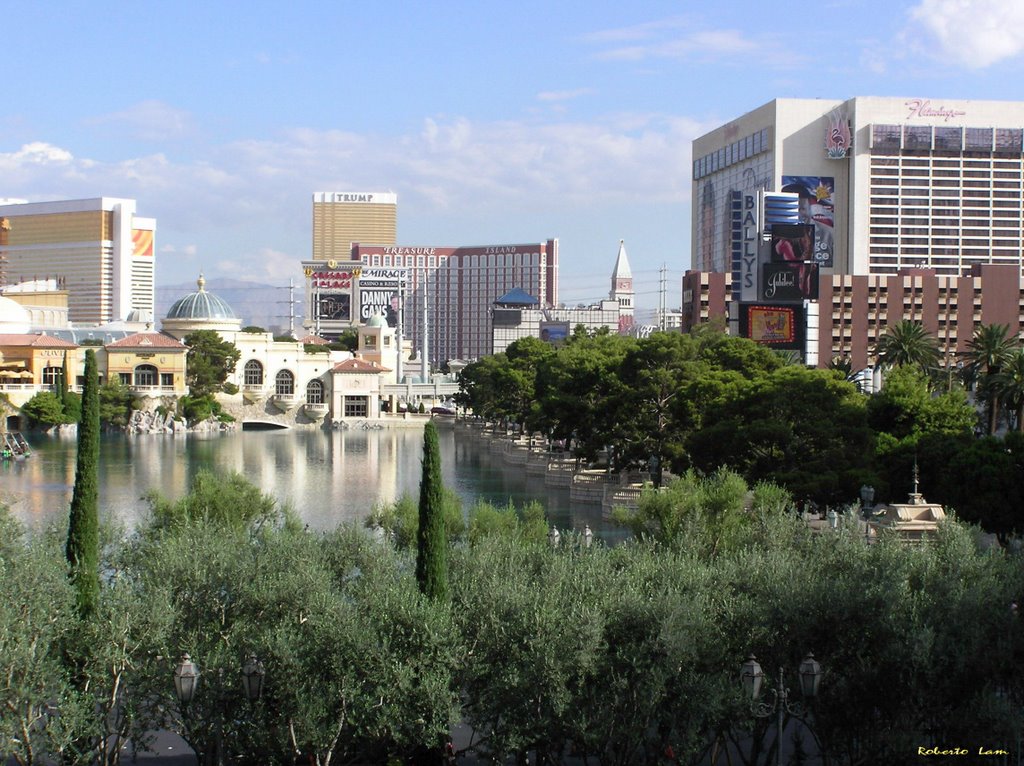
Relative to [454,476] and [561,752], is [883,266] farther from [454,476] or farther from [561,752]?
[561,752]

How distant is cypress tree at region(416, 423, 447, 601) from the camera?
18.7 m

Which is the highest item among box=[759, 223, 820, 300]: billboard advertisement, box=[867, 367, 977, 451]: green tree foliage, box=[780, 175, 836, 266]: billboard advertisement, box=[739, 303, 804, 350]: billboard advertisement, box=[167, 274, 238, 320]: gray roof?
box=[780, 175, 836, 266]: billboard advertisement

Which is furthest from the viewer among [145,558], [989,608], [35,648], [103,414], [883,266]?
[883,266]

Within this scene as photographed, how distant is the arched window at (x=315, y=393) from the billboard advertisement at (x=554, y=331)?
5045cm

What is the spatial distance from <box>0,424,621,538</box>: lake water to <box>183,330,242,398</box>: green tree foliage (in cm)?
680

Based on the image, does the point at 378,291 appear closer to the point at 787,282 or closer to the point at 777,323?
the point at 787,282

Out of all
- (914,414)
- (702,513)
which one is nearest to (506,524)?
(702,513)

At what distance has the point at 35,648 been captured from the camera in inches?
662

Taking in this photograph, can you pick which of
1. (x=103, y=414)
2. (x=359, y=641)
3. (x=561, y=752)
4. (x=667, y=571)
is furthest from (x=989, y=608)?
(x=103, y=414)

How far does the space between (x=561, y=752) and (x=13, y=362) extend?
277 feet

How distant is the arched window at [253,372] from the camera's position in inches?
4203

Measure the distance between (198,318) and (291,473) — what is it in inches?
1770

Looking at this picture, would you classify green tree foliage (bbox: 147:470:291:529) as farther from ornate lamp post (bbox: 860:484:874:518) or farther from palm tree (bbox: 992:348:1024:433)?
palm tree (bbox: 992:348:1024:433)

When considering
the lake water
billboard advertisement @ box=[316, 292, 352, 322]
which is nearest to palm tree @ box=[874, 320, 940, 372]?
the lake water
